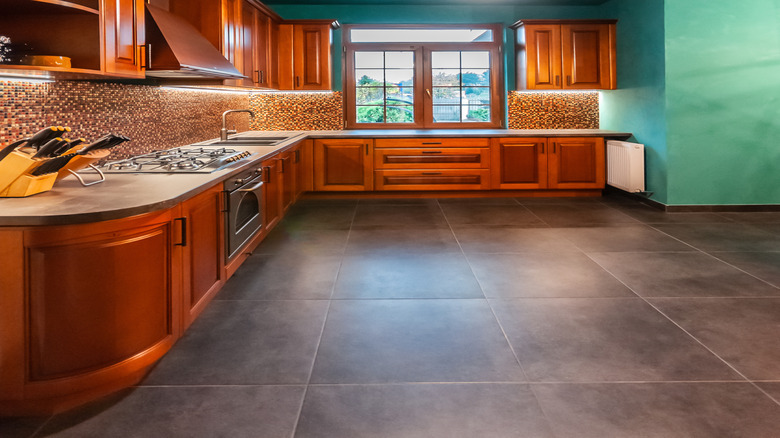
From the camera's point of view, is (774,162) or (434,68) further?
(434,68)

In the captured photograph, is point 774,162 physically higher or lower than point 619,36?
lower

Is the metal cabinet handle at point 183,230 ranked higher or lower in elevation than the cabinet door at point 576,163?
lower

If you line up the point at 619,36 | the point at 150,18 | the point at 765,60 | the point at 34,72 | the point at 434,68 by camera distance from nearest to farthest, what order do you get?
the point at 34,72, the point at 150,18, the point at 765,60, the point at 619,36, the point at 434,68

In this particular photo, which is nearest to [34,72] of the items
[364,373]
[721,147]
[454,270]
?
[364,373]

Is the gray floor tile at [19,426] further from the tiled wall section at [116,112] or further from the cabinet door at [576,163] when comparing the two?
the cabinet door at [576,163]

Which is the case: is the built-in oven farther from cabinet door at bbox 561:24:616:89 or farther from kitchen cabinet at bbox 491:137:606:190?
cabinet door at bbox 561:24:616:89

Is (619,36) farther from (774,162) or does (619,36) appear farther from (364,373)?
(364,373)

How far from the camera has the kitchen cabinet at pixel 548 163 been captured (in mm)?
6703

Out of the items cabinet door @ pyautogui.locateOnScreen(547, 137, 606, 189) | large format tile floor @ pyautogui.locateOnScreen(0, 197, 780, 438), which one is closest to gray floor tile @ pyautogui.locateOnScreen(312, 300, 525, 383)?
large format tile floor @ pyautogui.locateOnScreen(0, 197, 780, 438)

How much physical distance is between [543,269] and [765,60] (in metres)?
3.38

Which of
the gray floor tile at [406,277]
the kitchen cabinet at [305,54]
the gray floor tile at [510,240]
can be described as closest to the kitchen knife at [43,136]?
the gray floor tile at [406,277]

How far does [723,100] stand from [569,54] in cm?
180

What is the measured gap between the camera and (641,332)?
268 centimetres

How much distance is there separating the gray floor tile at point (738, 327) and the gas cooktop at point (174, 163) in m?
2.43
